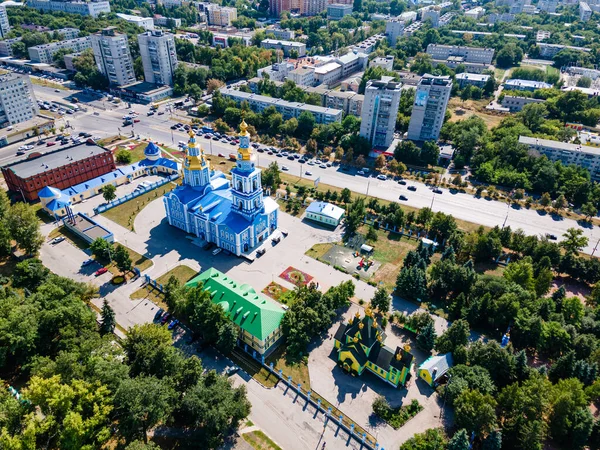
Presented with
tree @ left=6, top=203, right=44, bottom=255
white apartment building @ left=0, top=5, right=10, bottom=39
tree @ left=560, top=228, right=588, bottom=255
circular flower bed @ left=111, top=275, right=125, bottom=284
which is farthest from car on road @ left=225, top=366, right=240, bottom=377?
white apartment building @ left=0, top=5, right=10, bottom=39

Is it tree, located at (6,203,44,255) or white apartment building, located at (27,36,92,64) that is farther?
white apartment building, located at (27,36,92,64)

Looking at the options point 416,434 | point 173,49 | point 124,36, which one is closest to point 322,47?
point 173,49

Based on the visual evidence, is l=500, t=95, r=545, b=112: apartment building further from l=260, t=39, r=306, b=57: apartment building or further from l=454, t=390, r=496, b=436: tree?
l=454, t=390, r=496, b=436: tree

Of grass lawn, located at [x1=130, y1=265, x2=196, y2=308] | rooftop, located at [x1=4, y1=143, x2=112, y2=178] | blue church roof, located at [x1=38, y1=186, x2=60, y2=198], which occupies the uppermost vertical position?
rooftop, located at [x1=4, y1=143, x2=112, y2=178]

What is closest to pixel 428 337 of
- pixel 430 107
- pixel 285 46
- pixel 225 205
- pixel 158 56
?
pixel 225 205

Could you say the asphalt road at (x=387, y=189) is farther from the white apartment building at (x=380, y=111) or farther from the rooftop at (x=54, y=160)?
the white apartment building at (x=380, y=111)

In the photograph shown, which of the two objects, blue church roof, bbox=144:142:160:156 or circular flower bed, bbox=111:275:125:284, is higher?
blue church roof, bbox=144:142:160:156

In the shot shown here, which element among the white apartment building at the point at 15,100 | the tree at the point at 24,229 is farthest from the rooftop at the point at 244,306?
the white apartment building at the point at 15,100

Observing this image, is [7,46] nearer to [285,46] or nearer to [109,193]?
[285,46]
